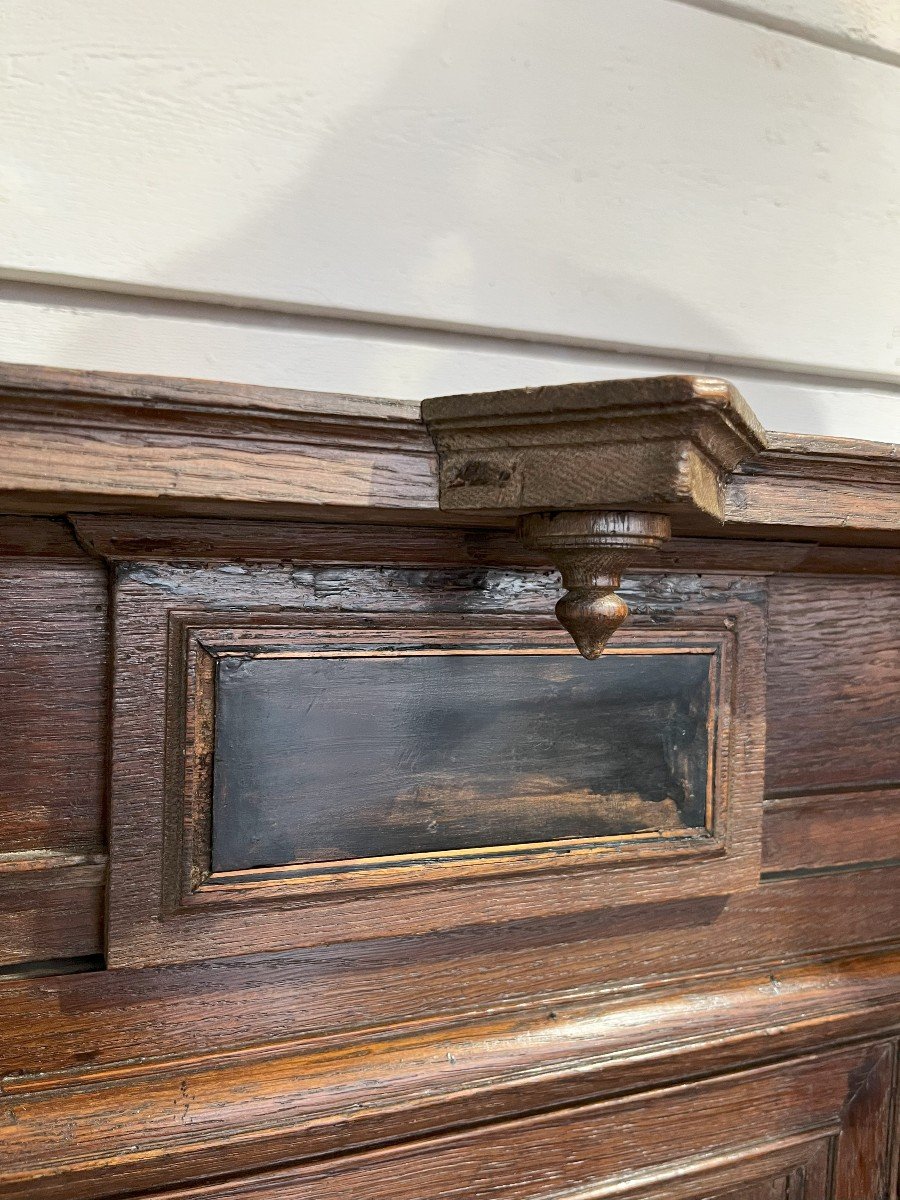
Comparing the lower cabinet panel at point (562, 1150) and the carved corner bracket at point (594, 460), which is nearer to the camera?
the carved corner bracket at point (594, 460)

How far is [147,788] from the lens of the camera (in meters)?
0.68

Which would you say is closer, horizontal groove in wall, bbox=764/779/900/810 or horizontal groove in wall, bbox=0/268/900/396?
horizontal groove in wall, bbox=0/268/900/396

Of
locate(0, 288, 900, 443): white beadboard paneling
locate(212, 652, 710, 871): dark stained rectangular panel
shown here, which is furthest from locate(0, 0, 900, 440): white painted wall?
locate(212, 652, 710, 871): dark stained rectangular panel

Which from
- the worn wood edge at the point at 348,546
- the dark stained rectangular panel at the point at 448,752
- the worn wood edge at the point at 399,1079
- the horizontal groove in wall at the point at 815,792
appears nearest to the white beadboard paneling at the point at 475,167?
the worn wood edge at the point at 348,546

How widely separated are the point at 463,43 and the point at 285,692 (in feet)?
1.94

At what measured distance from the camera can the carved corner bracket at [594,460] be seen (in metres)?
0.51

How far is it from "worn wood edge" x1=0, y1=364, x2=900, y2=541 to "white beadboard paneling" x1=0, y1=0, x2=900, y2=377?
9.9 inches

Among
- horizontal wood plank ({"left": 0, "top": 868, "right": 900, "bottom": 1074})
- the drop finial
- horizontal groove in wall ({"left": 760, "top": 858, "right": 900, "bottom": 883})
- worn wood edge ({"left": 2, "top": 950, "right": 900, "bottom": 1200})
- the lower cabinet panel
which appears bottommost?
the lower cabinet panel

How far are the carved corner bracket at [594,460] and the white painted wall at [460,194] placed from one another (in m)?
0.25

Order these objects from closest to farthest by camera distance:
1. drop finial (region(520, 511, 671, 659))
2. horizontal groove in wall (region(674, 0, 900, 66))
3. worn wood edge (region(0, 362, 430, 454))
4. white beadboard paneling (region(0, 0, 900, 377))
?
1. worn wood edge (region(0, 362, 430, 454))
2. drop finial (region(520, 511, 671, 659))
3. white beadboard paneling (region(0, 0, 900, 377))
4. horizontal groove in wall (region(674, 0, 900, 66))

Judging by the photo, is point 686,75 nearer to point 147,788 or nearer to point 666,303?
point 666,303

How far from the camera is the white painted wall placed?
2.28 feet

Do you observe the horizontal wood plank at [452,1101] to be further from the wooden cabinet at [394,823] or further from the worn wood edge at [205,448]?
the worn wood edge at [205,448]

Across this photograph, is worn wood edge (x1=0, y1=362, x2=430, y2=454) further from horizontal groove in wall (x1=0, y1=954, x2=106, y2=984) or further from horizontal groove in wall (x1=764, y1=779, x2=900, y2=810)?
horizontal groove in wall (x1=764, y1=779, x2=900, y2=810)
